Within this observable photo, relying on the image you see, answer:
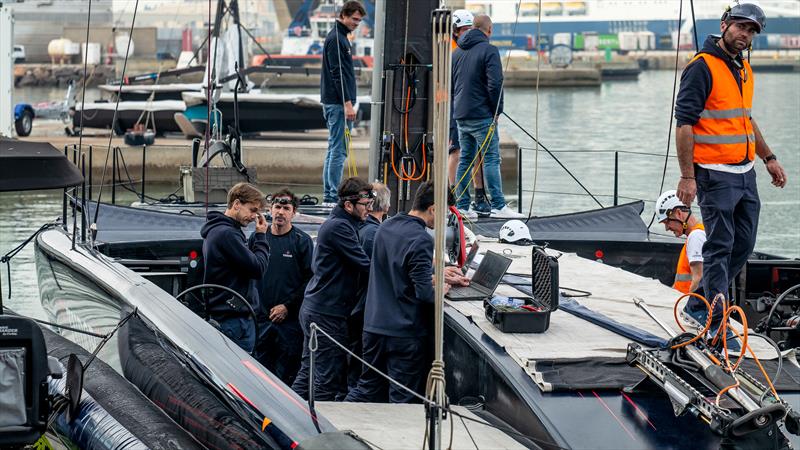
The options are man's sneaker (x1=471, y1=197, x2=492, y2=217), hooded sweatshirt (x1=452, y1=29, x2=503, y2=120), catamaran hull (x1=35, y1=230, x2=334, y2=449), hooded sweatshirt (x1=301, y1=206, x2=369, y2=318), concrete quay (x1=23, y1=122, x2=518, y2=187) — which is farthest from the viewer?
concrete quay (x1=23, y1=122, x2=518, y2=187)

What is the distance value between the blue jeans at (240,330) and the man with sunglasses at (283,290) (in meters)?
0.35

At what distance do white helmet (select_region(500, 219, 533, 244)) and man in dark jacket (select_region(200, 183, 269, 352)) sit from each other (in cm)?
196

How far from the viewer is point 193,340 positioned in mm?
5918

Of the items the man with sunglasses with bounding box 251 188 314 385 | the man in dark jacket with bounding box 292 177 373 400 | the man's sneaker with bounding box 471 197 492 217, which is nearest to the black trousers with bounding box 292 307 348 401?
the man in dark jacket with bounding box 292 177 373 400

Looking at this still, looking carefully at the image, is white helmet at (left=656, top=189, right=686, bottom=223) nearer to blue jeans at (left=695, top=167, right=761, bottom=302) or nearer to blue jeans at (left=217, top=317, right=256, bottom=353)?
blue jeans at (left=695, top=167, right=761, bottom=302)

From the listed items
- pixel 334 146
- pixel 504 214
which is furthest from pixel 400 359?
pixel 334 146

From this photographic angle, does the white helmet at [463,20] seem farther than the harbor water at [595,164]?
No

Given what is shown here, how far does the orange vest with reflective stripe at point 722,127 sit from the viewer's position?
5.97 m

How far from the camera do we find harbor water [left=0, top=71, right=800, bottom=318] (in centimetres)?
1667

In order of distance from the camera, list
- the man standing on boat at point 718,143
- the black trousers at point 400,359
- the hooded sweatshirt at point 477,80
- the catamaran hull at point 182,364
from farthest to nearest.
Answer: the hooded sweatshirt at point 477,80, the black trousers at point 400,359, the man standing on boat at point 718,143, the catamaran hull at point 182,364

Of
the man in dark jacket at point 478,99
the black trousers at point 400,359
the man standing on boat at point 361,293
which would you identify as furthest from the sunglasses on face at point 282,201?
the man in dark jacket at point 478,99

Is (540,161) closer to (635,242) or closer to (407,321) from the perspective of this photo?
(635,242)

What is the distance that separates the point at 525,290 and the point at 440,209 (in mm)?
2595

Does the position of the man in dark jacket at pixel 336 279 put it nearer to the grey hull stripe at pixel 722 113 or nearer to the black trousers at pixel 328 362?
the black trousers at pixel 328 362
